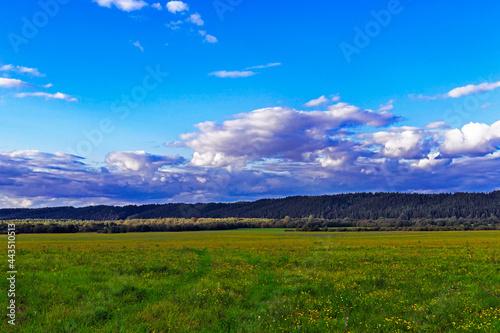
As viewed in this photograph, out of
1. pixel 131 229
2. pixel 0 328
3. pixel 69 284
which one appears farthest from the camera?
pixel 131 229

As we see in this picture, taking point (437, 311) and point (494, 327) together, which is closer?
point (494, 327)

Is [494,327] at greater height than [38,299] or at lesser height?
lesser

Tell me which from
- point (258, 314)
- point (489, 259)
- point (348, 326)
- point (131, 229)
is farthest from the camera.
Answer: point (131, 229)

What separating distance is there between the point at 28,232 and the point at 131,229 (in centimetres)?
3943

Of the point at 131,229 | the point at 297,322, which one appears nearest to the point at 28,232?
the point at 131,229

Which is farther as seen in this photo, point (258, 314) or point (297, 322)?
point (258, 314)

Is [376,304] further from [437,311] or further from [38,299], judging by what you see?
[38,299]

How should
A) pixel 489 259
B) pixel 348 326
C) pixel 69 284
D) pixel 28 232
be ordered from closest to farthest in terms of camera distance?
pixel 348 326 < pixel 69 284 < pixel 489 259 < pixel 28 232

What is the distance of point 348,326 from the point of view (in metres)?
10.5

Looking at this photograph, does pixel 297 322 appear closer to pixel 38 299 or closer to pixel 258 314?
pixel 258 314

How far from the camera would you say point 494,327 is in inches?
404

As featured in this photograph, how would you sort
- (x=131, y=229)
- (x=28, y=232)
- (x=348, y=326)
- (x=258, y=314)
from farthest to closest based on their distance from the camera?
(x=131, y=229), (x=28, y=232), (x=258, y=314), (x=348, y=326)

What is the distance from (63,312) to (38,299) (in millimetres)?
1979

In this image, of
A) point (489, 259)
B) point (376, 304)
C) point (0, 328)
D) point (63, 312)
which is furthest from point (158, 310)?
point (489, 259)
